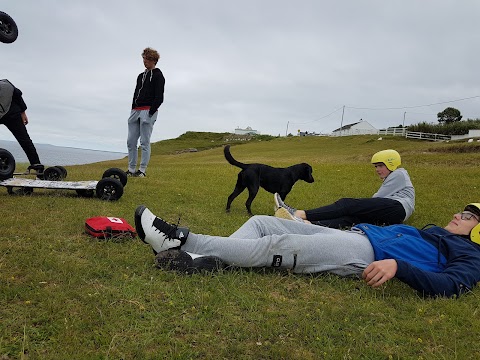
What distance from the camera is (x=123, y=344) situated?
6.11 feet

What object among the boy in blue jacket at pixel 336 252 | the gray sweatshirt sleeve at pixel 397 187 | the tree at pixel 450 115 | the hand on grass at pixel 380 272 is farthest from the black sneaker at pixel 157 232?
the tree at pixel 450 115

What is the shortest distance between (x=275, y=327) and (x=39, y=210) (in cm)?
361

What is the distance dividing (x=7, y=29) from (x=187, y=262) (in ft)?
14.6

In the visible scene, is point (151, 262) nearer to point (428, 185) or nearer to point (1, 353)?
point (1, 353)

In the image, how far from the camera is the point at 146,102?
327 inches

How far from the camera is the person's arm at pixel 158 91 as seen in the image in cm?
820

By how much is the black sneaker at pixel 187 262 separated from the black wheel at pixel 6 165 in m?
3.66

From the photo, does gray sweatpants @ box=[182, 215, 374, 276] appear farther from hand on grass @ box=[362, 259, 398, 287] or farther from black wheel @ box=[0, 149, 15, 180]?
black wheel @ box=[0, 149, 15, 180]

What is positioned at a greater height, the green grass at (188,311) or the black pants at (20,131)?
the black pants at (20,131)

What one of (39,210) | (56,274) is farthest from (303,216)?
(39,210)

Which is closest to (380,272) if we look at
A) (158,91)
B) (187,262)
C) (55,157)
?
(187,262)

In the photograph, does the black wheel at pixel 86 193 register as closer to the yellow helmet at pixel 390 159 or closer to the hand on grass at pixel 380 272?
the yellow helmet at pixel 390 159

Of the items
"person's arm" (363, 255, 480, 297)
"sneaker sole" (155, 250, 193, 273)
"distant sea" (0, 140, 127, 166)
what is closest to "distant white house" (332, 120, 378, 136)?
"distant sea" (0, 140, 127, 166)

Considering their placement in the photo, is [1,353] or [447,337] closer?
[1,353]
